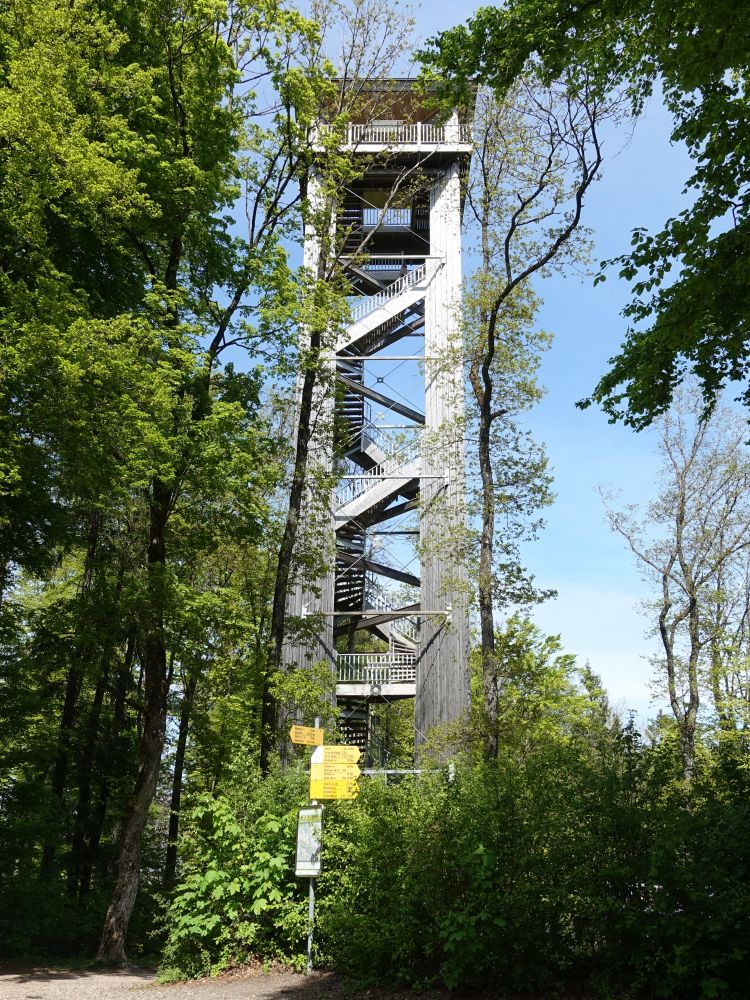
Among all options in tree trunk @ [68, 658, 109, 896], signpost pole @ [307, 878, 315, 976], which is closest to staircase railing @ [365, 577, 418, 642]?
tree trunk @ [68, 658, 109, 896]

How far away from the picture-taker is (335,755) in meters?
8.80

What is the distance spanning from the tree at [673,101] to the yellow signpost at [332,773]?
18.7 feet

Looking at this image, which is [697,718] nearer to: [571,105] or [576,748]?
[571,105]

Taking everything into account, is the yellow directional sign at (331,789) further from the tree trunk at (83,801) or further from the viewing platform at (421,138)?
the viewing platform at (421,138)

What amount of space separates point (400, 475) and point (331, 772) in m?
13.9

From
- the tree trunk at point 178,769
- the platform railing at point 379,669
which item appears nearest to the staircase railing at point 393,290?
the platform railing at point 379,669

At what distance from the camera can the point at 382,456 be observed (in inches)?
910

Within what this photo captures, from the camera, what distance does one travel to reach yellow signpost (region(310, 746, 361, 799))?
28.7ft

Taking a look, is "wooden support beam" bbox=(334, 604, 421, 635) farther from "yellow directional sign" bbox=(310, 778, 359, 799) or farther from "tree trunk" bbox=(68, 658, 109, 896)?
"yellow directional sign" bbox=(310, 778, 359, 799)

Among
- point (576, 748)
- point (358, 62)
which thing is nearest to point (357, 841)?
point (576, 748)

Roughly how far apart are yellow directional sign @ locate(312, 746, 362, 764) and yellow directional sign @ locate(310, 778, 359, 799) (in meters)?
0.22

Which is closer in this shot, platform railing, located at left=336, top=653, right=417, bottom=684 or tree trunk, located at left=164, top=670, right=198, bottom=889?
tree trunk, located at left=164, top=670, right=198, bottom=889

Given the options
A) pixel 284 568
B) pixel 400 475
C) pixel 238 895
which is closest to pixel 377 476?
pixel 400 475

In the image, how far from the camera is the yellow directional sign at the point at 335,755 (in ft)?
28.7
